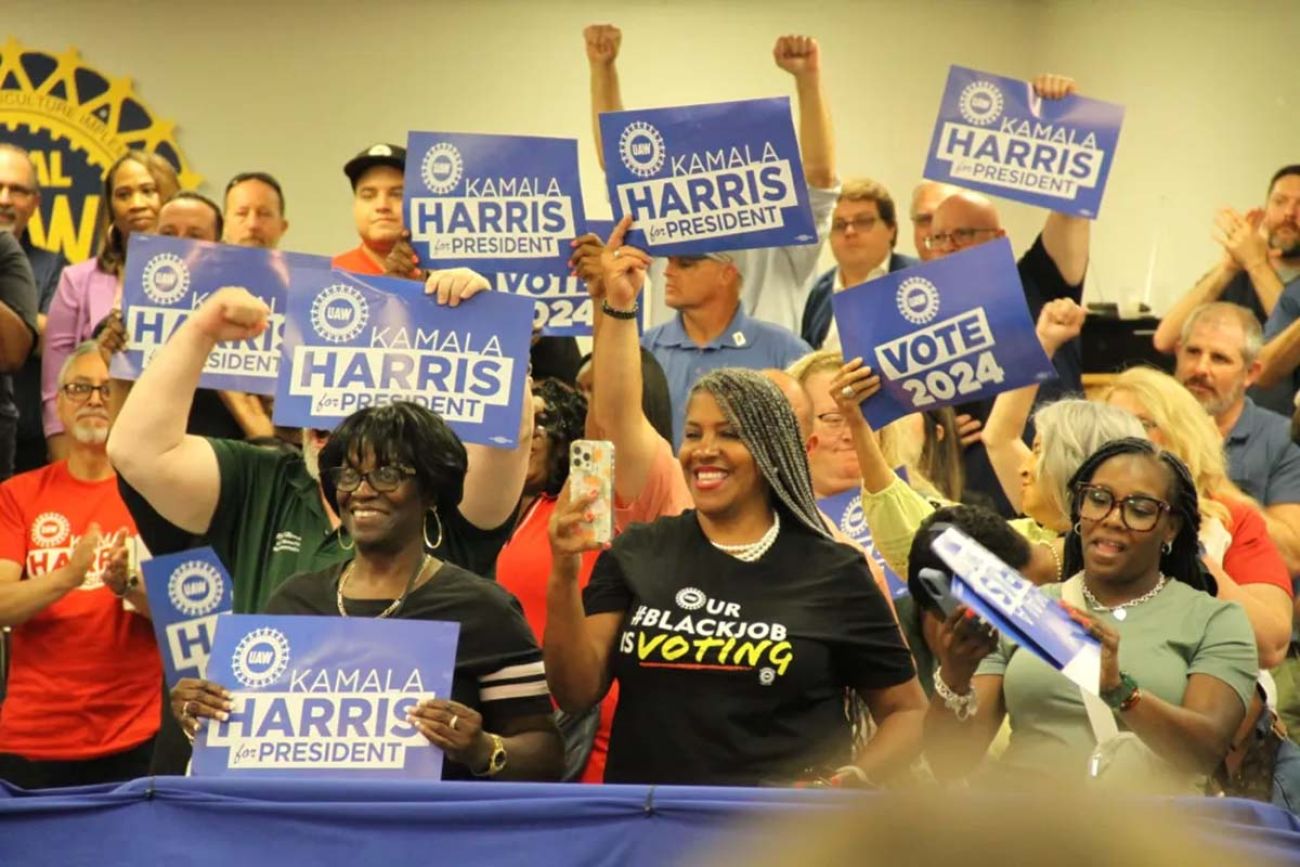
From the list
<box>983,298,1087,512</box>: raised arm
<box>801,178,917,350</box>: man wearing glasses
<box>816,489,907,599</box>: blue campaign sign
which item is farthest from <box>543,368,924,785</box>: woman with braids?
<box>801,178,917,350</box>: man wearing glasses

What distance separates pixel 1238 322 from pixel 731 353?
144cm

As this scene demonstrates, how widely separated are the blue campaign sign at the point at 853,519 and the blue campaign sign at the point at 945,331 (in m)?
0.32

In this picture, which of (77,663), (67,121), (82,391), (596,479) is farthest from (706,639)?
(67,121)

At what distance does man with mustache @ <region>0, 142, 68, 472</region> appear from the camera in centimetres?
600

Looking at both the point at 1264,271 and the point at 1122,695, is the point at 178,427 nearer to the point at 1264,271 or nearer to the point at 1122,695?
the point at 1122,695

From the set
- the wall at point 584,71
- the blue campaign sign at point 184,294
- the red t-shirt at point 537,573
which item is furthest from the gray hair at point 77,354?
the wall at point 584,71

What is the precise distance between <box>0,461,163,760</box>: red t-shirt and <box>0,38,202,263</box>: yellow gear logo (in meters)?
4.01

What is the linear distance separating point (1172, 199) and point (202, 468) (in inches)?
228

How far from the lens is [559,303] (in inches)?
182

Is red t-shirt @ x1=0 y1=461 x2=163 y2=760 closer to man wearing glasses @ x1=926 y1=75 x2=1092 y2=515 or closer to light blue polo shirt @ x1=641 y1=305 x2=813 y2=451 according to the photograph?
light blue polo shirt @ x1=641 y1=305 x2=813 y2=451

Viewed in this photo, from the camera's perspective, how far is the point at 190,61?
884 centimetres

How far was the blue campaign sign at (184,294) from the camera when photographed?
4520 millimetres

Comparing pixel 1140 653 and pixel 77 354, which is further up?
pixel 77 354

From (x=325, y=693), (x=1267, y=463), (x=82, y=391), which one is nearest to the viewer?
(x=325, y=693)
